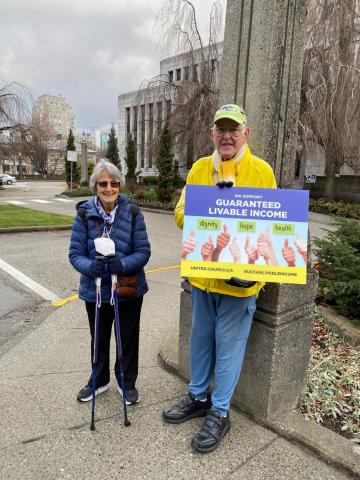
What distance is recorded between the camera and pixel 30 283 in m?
6.02

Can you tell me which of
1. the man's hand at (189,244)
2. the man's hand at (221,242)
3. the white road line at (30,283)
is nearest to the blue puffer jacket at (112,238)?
the man's hand at (189,244)

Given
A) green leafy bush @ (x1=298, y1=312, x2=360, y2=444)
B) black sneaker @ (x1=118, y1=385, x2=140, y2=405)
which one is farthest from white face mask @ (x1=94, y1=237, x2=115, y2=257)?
green leafy bush @ (x1=298, y1=312, x2=360, y2=444)

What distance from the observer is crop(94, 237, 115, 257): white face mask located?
240 centimetres

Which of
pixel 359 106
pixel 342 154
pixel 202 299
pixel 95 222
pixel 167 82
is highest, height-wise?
pixel 167 82

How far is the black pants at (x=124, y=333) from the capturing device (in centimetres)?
274

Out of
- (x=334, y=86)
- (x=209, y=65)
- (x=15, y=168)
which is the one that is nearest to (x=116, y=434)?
(x=334, y=86)

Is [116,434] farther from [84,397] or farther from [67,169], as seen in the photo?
[67,169]

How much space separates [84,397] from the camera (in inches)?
111

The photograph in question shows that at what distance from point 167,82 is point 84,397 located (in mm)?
17143

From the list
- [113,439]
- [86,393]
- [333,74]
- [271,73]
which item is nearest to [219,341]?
[113,439]

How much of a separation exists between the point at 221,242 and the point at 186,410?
1.28 meters

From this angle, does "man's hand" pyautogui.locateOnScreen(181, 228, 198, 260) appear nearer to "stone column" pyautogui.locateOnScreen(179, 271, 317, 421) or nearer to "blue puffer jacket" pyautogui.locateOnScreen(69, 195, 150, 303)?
"blue puffer jacket" pyautogui.locateOnScreen(69, 195, 150, 303)

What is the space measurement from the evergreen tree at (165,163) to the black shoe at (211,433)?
15900 mm

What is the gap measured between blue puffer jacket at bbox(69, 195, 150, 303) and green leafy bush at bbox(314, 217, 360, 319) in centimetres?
224
